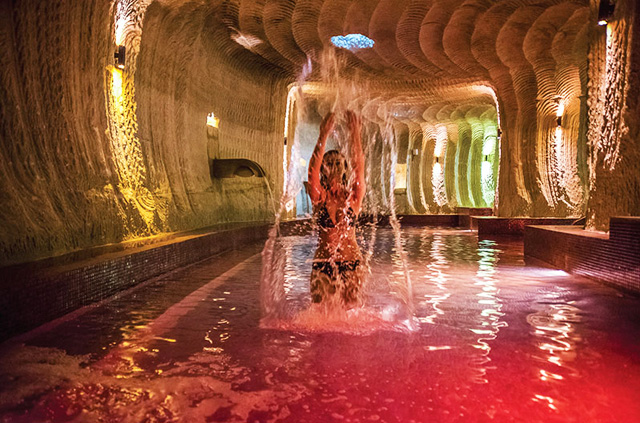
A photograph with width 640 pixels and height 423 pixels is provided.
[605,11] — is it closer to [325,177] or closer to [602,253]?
[602,253]

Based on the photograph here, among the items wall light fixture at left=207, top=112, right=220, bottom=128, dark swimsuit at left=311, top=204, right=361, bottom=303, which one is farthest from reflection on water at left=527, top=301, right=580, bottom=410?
wall light fixture at left=207, top=112, right=220, bottom=128

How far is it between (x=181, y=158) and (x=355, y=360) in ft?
23.0

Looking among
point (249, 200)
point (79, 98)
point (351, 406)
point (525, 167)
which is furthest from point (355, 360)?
point (525, 167)

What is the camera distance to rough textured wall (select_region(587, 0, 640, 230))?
5344 mm

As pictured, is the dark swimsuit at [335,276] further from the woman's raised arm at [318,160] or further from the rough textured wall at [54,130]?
the rough textured wall at [54,130]

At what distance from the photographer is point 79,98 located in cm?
538

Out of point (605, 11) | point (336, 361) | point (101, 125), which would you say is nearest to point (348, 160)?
point (336, 361)

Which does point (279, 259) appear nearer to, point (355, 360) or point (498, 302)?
point (498, 302)

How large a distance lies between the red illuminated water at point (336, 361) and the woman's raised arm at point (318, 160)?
2.92 ft

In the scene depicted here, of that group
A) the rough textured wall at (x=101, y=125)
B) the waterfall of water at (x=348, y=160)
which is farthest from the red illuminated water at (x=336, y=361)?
the rough textured wall at (x=101, y=125)

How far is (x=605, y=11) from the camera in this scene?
5727mm

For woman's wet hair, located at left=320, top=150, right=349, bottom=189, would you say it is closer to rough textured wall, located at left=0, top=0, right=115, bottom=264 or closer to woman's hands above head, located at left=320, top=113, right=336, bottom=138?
woman's hands above head, located at left=320, top=113, right=336, bottom=138

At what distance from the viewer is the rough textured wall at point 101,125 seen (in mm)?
4402

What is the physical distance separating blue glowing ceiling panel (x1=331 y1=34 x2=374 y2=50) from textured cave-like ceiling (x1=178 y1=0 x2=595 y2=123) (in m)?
0.20
